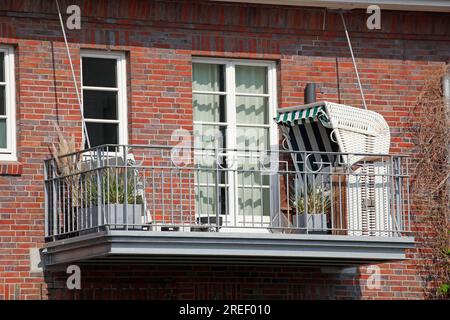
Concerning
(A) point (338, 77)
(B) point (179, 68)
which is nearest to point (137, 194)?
(B) point (179, 68)

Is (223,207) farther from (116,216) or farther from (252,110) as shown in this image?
(116,216)

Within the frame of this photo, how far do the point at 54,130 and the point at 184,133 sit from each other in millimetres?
1680

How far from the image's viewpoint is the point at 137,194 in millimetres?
18359

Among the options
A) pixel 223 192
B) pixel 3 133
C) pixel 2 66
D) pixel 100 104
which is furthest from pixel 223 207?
pixel 2 66

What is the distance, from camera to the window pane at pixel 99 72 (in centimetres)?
1973

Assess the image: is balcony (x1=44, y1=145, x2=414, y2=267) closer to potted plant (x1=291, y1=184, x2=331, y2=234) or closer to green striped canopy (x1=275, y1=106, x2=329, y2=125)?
potted plant (x1=291, y1=184, x2=331, y2=234)

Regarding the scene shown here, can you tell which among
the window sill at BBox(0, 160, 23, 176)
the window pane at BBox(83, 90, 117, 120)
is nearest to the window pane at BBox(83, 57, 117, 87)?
the window pane at BBox(83, 90, 117, 120)

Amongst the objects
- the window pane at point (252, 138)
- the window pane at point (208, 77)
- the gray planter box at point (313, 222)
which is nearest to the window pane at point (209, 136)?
the window pane at point (252, 138)

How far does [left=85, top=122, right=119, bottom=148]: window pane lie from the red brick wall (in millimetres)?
222

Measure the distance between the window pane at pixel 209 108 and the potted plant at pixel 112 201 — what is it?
6.78ft

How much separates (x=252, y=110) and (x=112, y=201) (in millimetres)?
3071

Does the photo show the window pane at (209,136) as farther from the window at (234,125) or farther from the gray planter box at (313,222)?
the gray planter box at (313,222)

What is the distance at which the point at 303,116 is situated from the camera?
775 inches
